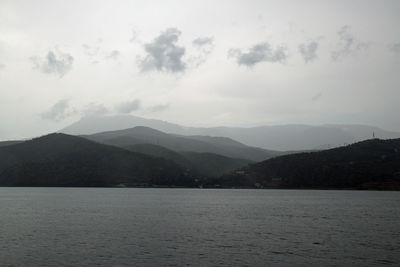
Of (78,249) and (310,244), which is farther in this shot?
(310,244)

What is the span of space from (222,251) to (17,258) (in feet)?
91.6

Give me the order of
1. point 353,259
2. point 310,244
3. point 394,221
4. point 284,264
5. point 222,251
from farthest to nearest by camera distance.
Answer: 1. point 394,221
2. point 310,244
3. point 222,251
4. point 353,259
5. point 284,264

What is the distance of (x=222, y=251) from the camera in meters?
61.7

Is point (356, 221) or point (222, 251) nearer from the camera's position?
point (222, 251)

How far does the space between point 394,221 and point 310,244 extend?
49.0 m

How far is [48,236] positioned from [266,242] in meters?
38.2

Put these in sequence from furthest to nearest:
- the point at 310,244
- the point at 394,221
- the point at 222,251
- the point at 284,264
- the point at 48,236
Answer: the point at 394,221 → the point at 48,236 → the point at 310,244 → the point at 222,251 → the point at 284,264

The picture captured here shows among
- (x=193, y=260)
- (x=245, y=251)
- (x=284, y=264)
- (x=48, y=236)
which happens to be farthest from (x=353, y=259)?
(x=48, y=236)

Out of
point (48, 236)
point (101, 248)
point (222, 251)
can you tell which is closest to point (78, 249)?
point (101, 248)

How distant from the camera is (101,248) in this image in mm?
62844

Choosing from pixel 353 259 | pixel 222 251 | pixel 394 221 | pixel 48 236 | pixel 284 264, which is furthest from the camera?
pixel 394 221

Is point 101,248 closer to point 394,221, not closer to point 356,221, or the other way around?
point 356,221

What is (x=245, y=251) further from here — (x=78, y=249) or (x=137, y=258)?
(x=78, y=249)

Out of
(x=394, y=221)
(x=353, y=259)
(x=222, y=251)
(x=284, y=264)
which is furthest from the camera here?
(x=394, y=221)
